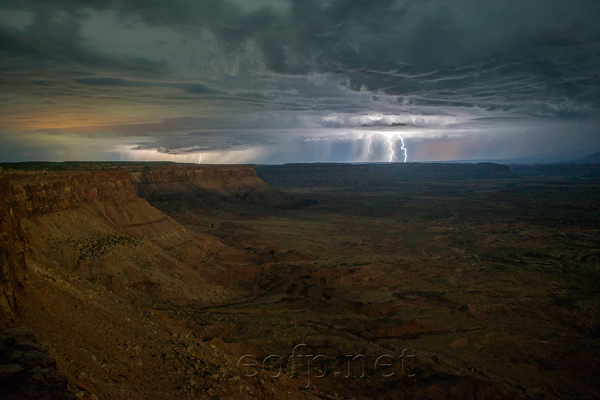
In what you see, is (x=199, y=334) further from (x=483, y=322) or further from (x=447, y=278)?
(x=447, y=278)

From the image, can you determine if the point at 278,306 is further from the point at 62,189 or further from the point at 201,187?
the point at 201,187

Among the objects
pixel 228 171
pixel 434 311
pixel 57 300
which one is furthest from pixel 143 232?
pixel 228 171

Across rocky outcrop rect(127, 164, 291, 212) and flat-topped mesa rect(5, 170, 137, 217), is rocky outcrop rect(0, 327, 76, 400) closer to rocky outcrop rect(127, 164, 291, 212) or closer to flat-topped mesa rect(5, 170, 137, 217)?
flat-topped mesa rect(5, 170, 137, 217)

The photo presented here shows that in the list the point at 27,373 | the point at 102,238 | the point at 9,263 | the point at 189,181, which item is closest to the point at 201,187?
the point at 189,181

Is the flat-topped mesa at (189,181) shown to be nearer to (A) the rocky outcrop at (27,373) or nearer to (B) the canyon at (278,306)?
(B) the canyon at (278,306)

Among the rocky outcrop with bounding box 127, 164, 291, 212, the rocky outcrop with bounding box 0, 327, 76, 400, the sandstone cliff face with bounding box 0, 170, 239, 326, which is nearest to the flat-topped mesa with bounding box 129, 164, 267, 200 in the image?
the rocky outcrop with bounding box 127, 164, 291, 212

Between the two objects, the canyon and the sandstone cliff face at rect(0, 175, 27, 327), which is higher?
the sandstone cliff face at rect(0, 175, 27, 327)
